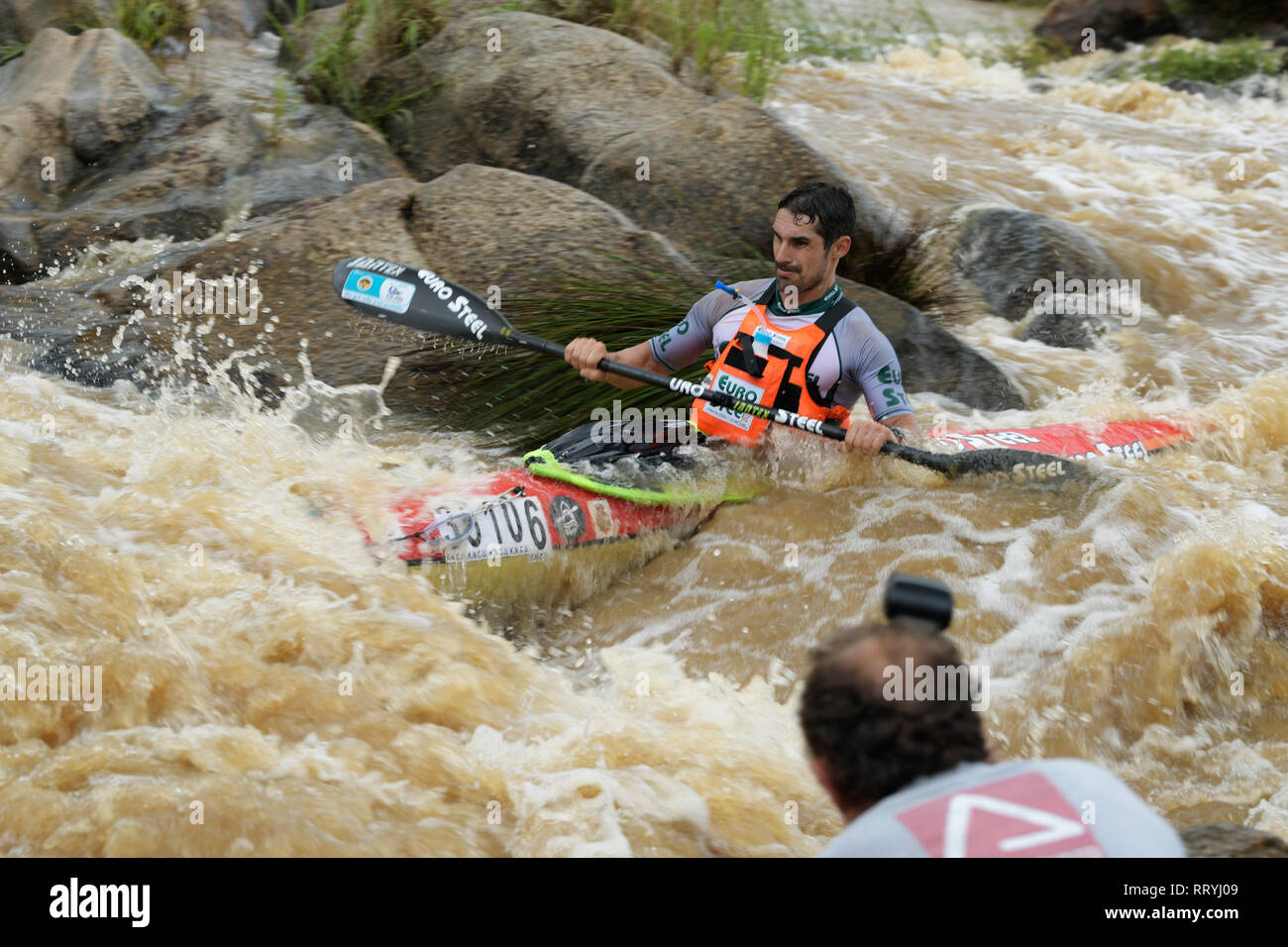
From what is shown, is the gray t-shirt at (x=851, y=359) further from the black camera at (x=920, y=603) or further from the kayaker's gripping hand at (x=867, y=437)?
the black camera at (x=920, y=603)

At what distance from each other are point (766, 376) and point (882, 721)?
2.54 m

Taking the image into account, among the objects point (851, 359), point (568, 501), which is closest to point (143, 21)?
point (568, 501)

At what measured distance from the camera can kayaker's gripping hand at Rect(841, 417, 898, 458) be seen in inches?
139

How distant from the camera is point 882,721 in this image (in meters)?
1.31

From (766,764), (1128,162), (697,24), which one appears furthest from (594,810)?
(1128,162)

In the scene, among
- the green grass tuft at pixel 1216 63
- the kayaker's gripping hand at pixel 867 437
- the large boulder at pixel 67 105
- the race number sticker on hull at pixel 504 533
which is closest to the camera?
the race number sticker on hull at pixel 504 533

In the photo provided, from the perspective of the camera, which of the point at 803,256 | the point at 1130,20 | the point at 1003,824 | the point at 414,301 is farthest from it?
the point at 1130,20

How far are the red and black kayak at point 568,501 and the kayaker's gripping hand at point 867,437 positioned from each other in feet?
1.42

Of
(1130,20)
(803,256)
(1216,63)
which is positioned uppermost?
(1130,20)

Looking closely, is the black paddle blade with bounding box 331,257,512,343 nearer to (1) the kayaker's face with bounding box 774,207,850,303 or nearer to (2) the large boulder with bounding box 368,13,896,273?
(1) the kayaker's face with bounding box 774,207,850,303

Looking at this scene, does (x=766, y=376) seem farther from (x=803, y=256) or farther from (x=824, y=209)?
(x=824, y=209)

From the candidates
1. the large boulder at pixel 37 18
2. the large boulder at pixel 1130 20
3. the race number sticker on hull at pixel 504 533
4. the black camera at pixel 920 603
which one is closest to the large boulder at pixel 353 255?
the race number sticker on hull at pixel 504 533

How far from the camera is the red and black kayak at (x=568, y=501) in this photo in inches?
132

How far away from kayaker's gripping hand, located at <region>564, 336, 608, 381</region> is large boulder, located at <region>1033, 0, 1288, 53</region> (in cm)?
1028
